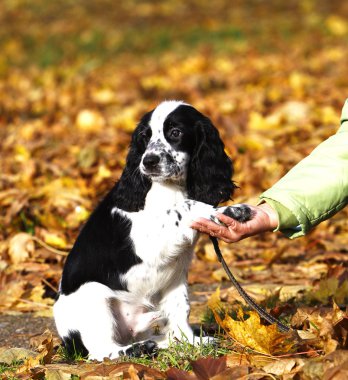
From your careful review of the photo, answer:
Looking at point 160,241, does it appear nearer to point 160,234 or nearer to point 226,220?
point 160,234

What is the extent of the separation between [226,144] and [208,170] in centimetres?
388

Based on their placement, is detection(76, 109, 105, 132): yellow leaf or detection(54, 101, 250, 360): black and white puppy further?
detection(76, 109, 105, 132): yellow leaf

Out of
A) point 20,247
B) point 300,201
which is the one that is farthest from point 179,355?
point 20,247

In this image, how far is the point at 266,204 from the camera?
3.71 metres

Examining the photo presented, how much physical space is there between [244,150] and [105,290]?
14.0 feet

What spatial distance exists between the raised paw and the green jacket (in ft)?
3.10

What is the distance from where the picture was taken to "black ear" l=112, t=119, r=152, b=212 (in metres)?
4.34

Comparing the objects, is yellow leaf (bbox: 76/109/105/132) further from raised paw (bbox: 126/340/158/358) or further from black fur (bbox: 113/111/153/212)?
raised paw (bbox: 126/340/158/358)

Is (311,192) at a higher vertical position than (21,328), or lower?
higher

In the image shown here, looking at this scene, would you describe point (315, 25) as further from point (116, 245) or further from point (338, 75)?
point (116, 245)

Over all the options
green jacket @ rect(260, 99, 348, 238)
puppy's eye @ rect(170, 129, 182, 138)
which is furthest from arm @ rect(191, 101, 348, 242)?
puppy's eye @ rect(170, 129, 182, 138)

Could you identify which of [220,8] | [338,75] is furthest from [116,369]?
[220,8]

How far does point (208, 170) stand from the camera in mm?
4434

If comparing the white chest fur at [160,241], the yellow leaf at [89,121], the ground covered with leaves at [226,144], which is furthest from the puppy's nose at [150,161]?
the yellow leaf at [89,121]
